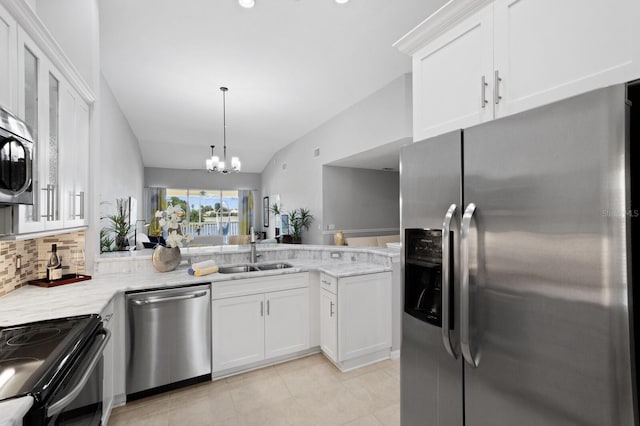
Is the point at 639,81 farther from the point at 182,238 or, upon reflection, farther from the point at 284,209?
the point at 284,209

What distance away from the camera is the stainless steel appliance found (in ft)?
2.94

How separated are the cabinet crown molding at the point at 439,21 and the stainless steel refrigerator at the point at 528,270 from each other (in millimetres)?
615

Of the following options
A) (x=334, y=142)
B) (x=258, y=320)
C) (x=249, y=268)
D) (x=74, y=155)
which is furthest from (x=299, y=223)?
(x=74, y=155)

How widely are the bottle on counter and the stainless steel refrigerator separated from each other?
256 centimetres

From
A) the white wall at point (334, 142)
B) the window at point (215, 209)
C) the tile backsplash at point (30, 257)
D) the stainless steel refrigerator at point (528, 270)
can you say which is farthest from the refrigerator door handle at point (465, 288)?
the window at point (215, 209)

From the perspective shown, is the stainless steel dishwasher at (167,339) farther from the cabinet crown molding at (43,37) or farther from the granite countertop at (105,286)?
the cabinet crown molding at (43,37)

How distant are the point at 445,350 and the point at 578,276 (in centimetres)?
62

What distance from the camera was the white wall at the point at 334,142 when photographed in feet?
12.8

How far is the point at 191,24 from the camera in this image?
276cm

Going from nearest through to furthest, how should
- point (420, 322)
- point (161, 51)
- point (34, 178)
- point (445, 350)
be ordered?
point (445, 350), point (420, 322), point (34, 178), point (161, 51)

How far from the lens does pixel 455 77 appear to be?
1399 mm

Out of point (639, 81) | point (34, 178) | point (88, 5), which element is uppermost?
point (88, 5)

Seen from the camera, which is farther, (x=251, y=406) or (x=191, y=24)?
(x=191, y=24)

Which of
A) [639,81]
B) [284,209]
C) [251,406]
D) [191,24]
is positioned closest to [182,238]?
[251,406]
